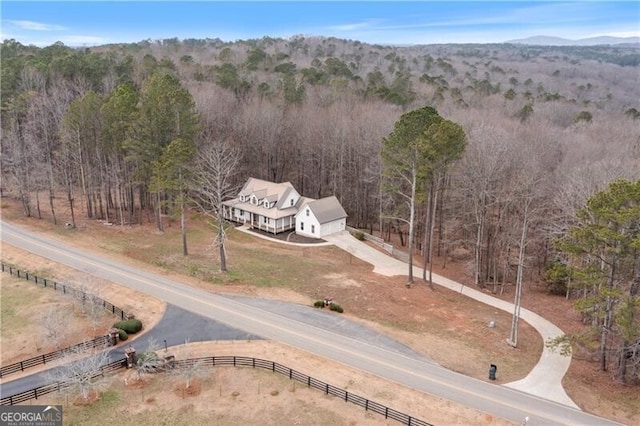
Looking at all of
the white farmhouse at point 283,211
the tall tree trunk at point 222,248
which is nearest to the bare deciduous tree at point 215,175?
the tall tree trunk at point 222,248

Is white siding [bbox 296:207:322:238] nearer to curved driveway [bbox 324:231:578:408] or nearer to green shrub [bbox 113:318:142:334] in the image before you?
curved driveway [bbox 324:231:578:408]

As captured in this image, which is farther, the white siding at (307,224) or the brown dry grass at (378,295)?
the white siding at (307,224)

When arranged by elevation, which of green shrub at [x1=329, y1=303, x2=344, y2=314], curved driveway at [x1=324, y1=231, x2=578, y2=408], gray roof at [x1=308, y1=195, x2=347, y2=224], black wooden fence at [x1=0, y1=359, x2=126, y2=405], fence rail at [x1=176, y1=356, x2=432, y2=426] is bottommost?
curved driveway at [x1=324, y1=231, x2=578, y2=408]

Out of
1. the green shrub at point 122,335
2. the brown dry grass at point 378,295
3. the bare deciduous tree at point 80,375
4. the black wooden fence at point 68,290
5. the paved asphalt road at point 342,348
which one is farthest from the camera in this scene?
the black wooden fence at point 68,290

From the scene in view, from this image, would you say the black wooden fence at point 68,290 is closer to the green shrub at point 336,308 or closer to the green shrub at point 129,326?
the green shrub at point 129,326

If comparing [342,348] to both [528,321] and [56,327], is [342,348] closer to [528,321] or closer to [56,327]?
[528,321]

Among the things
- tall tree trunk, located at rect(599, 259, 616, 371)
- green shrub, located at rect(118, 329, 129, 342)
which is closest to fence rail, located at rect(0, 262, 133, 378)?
green shrub, located at rect(118, 329, 129, 342)
